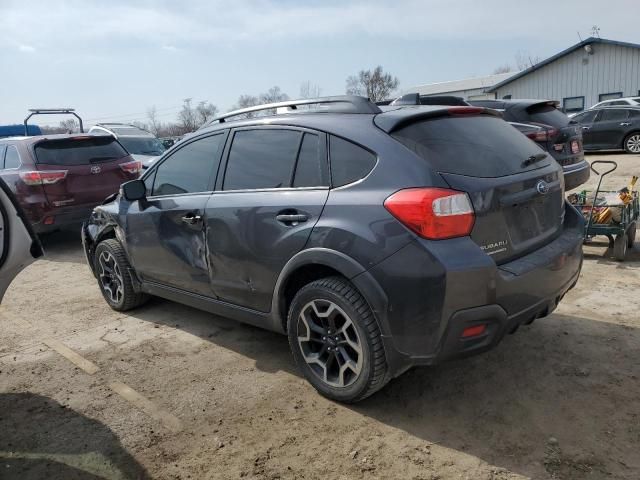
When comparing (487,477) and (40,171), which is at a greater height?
(40,171)

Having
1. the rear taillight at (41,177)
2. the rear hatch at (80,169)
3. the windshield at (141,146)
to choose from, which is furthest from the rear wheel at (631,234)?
the windshield at (141,146)

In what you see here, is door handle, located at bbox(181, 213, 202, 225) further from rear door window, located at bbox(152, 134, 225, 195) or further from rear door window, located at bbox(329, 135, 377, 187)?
rear door window, located at bbox(329, 135, 377, 187)

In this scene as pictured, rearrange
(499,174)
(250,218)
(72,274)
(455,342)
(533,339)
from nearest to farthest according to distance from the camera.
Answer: (455,342), (499,174), (250,218), (533,339), (72,274)

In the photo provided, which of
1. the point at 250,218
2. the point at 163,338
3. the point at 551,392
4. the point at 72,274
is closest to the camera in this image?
the point at 551,392

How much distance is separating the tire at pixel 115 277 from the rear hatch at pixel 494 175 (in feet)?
9.89

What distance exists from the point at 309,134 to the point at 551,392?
215 centimetres

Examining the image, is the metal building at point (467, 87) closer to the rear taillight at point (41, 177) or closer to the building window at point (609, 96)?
the building window at point (609, 96)

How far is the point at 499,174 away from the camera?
293cm

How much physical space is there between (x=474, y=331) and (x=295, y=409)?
46.3 inches

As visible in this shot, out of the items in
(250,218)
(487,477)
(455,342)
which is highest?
(250,218)

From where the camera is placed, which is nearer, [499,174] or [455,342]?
[455,342]

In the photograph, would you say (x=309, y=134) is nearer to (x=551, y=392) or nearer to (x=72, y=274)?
(x=551, y=392)

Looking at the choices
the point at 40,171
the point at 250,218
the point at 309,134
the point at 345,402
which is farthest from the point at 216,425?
the point at 40,171

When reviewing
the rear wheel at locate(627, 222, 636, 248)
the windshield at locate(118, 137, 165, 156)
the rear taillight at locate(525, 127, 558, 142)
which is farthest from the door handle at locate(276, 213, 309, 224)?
the windshield at locate(118, 137, 165, 156)
